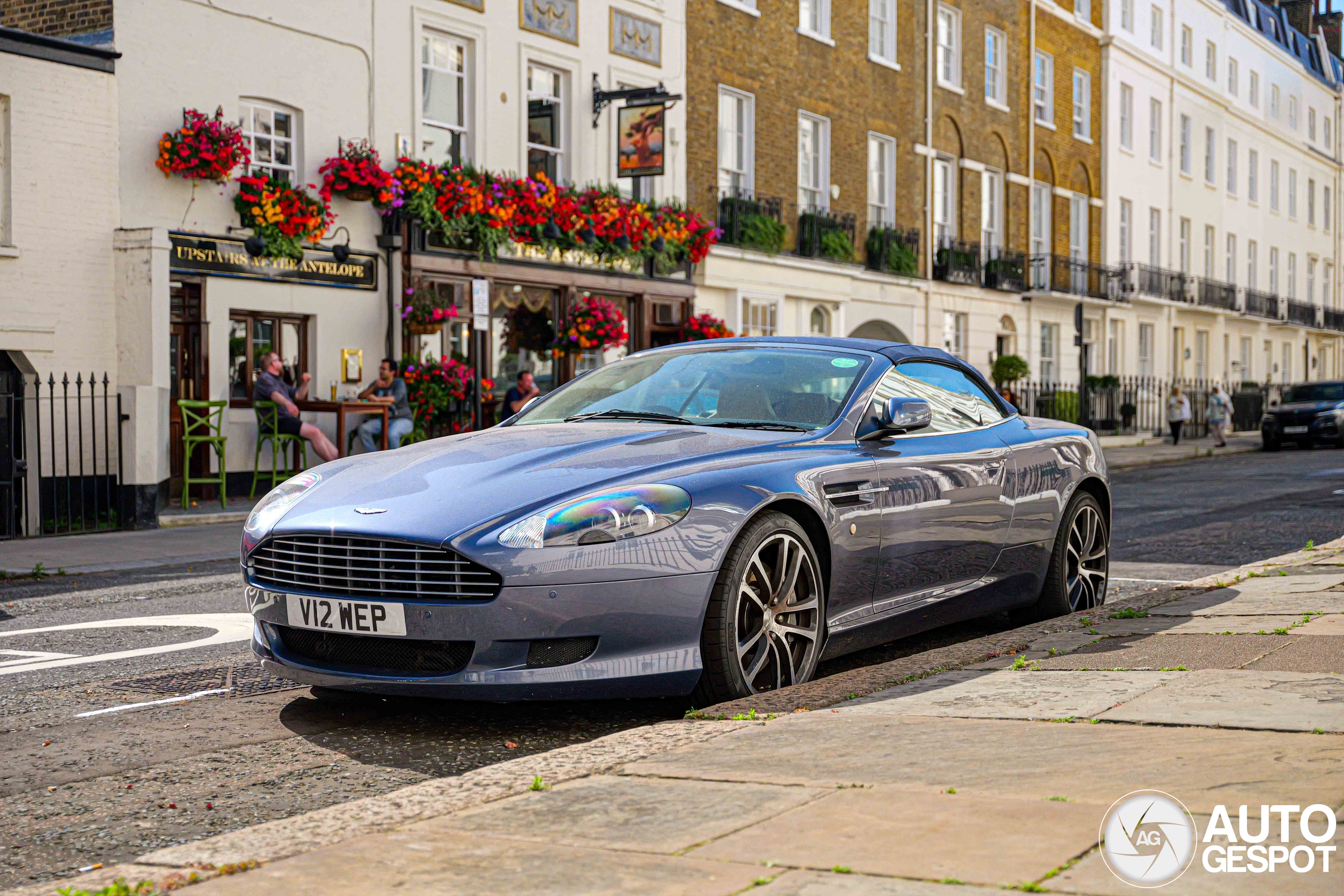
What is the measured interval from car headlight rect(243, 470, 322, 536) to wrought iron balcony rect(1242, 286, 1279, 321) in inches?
2050

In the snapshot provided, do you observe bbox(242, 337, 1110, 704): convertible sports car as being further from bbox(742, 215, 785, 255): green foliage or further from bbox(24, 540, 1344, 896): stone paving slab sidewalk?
bbox(742, 215, 785, 255): green foliage

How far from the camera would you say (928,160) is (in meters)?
32.6

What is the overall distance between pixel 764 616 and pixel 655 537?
649 mm

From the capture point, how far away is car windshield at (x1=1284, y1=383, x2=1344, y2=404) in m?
36.6

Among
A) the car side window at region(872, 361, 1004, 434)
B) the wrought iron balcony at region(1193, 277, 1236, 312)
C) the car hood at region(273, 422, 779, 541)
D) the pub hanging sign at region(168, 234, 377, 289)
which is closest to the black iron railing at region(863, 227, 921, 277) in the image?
the pub hanging sign at region(168, 234, 377, 289)

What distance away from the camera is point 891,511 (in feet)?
20.3

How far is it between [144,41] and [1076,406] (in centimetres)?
2665

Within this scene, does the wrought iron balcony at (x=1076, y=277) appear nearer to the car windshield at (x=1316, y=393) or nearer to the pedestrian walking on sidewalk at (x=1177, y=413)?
the pedestrian walking on sidewalk at (x=1177, y=413)

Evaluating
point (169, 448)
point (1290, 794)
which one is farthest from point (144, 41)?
point (1290, 794)

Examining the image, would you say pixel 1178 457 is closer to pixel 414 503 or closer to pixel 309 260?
pixel 309 260

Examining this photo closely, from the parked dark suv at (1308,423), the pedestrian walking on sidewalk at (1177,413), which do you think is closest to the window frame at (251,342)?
the parked dark suv at (1308,423)

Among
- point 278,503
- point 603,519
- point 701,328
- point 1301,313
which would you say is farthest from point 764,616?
point 1301,313

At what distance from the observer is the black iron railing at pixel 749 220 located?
25969mm

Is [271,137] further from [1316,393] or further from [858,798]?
[1316,393]
